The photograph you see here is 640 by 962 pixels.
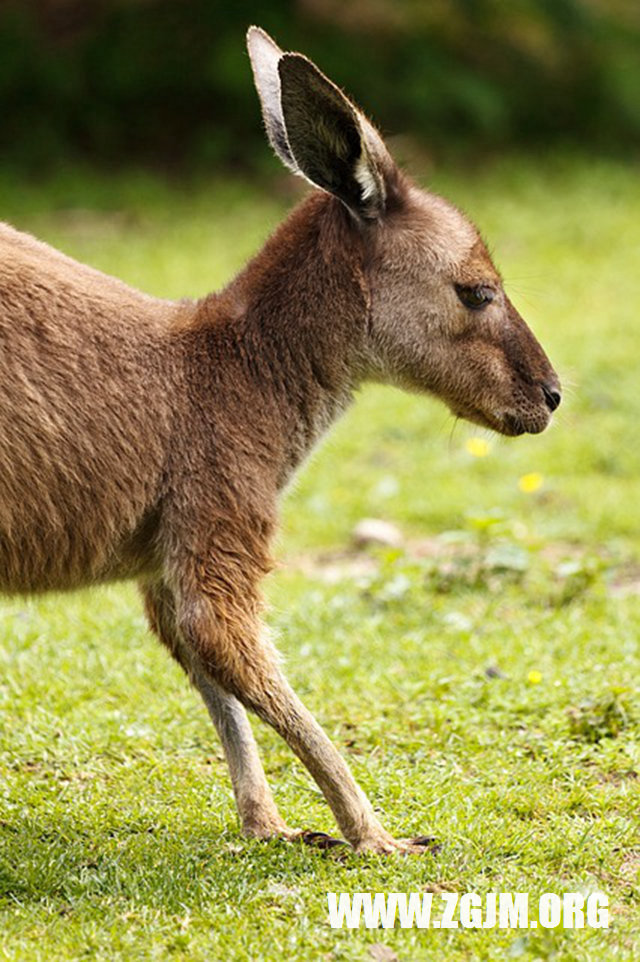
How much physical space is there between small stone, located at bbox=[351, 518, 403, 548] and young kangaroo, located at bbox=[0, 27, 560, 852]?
307 cm

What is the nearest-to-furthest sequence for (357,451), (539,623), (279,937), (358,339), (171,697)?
1. (279,937)
2. (358,339)
3. (171,697)
4. (539,623)
5. (357,451)

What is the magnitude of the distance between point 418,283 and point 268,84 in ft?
2.52

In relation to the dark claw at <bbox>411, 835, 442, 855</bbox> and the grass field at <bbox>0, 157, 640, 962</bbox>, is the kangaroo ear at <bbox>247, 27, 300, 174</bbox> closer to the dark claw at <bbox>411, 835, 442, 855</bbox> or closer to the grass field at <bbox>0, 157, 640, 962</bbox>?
the grass field at <bbox>0, 157, 640, 962</bbox>

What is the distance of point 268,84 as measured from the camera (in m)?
4.72

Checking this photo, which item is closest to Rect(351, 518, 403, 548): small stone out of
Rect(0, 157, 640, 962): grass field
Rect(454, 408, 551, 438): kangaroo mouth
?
Rect(0, 157, 640, 962): grass field

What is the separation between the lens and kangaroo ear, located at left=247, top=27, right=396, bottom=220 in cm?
427

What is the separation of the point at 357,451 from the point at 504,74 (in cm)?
820

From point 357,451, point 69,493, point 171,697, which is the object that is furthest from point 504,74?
point 69,493

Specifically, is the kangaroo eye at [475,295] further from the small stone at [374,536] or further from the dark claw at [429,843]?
the small stone at [374,536]

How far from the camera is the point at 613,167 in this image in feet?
51.4

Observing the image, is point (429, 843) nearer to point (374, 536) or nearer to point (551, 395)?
point (551, 395)

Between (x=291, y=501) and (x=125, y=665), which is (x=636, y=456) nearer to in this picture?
(x=291, y=501)

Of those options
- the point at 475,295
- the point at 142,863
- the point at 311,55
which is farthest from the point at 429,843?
the point at 311,55

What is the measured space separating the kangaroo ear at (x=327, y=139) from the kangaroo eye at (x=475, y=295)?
34 cm
